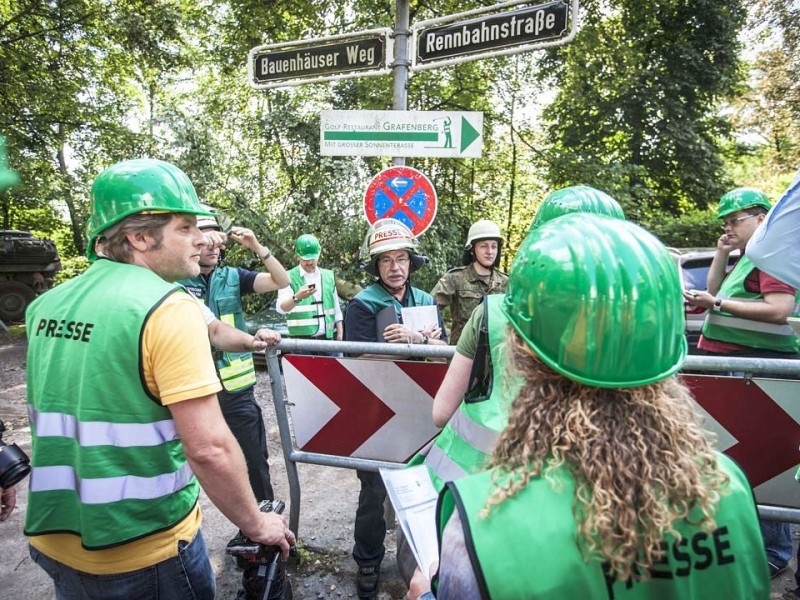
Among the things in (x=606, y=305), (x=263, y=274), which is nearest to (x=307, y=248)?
(x=263, y=274)

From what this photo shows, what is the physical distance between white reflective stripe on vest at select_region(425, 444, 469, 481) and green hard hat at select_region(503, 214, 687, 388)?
0.61 metres

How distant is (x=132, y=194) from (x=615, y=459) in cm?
147

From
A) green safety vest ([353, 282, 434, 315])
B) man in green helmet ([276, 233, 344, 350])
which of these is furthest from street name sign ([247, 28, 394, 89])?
man in green helmet ([276, 233, 344, 350])

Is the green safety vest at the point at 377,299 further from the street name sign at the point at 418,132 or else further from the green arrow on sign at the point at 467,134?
the green arrow on sign at the point at 467,134

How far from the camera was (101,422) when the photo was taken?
1497 millimetres

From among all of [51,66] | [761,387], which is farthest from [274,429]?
[51,66]

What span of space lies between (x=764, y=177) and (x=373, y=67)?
21244mm

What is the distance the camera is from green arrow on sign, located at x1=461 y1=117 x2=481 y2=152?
4.27 metres

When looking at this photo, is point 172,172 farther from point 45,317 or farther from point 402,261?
point 402,261

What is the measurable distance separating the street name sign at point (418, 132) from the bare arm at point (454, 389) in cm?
285

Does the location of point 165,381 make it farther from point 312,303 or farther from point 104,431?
point 312,303

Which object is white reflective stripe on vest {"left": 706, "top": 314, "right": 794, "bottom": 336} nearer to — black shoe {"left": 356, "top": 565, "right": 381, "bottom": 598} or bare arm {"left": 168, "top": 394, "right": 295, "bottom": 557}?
black shoe {"left": 356, "top": 565, "right": 381, "bottom": 598}

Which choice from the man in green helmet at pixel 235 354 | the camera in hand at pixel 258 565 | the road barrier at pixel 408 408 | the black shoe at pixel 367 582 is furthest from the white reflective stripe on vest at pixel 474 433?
the man in green helmet at pixel 235 354

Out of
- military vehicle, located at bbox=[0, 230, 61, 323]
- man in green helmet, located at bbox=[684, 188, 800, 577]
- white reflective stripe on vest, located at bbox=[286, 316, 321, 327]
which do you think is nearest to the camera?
man in green helmet, located at bbox=[684, 188, 800, 577]
